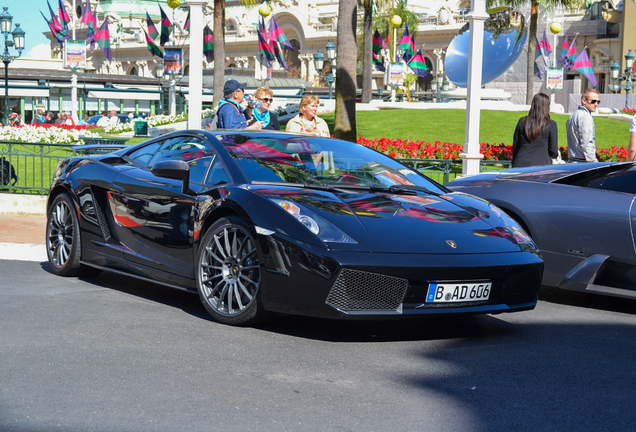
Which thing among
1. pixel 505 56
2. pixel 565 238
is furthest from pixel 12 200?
pixel 505 56

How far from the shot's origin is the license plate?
188 inches

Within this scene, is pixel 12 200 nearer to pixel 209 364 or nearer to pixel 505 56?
pixel 209 364

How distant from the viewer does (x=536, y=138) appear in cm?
932

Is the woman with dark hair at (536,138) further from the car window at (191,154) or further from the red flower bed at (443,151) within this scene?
the red flower bed at (443,151)

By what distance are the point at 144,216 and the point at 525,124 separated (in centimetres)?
491

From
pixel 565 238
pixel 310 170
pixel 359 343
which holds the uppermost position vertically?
pixel 310 170

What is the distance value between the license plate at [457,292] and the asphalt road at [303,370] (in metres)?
Result: 0.29

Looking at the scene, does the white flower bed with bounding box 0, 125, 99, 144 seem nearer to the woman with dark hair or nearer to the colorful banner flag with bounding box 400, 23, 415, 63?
the woman with dark hair

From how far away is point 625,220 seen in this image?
19.6 ft

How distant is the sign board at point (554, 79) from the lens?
36781 millimetres

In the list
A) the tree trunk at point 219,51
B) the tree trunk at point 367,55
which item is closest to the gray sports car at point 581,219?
the tree trunk at point 219,51

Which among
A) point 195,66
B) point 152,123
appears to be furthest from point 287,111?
point 195,66

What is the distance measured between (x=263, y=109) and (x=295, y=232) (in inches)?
230

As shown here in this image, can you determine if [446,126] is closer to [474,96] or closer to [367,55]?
[367,55]
